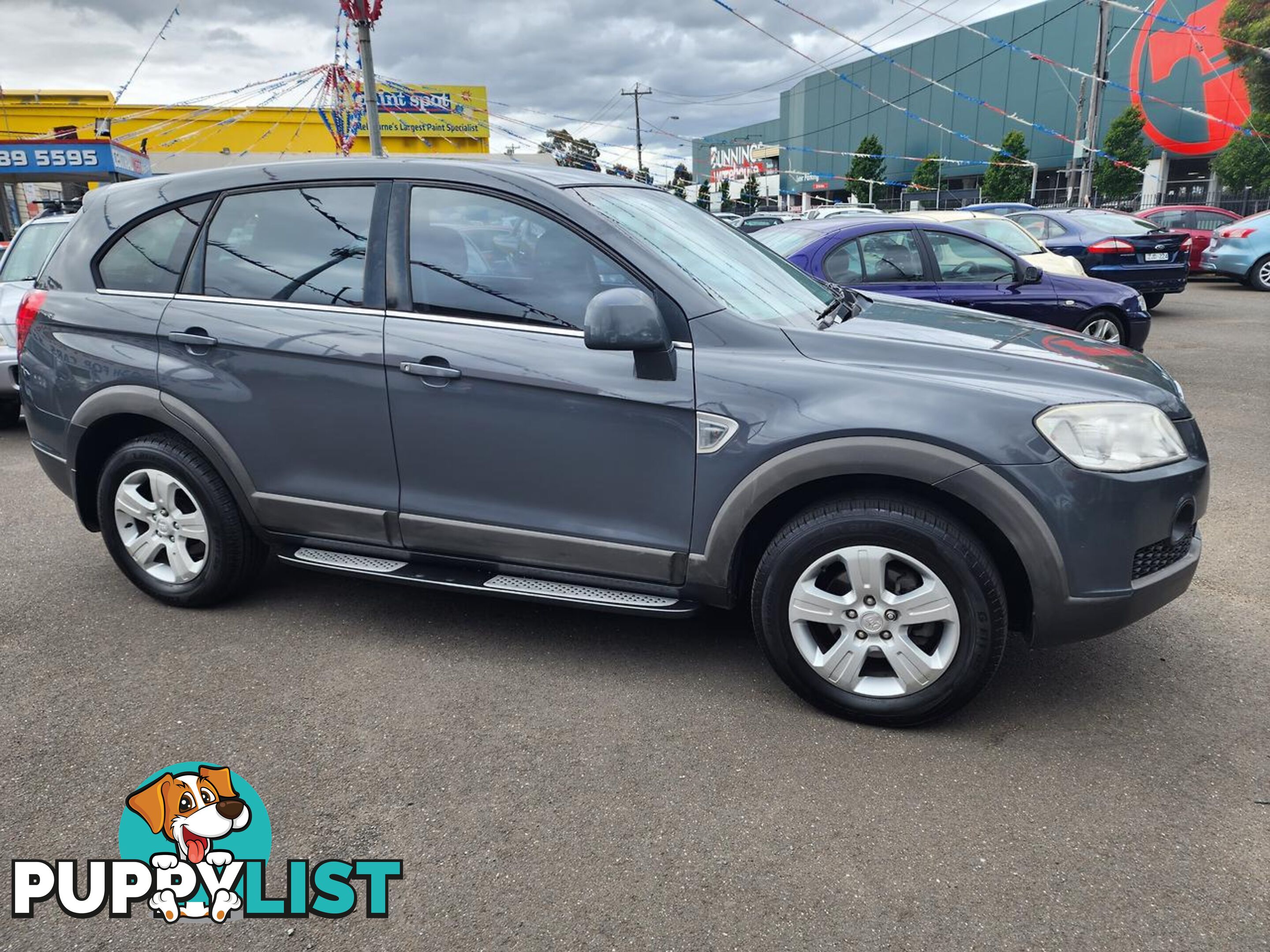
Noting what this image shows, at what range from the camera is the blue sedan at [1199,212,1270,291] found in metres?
15.2

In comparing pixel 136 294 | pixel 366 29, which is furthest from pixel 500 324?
pixel 366 29

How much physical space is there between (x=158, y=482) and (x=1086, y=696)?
356 cm

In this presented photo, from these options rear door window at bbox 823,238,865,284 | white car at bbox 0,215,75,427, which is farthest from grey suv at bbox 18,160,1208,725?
white car at bbox 0,215,75,427

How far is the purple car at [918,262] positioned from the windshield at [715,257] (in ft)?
10.1

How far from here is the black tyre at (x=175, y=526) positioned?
3752 mm

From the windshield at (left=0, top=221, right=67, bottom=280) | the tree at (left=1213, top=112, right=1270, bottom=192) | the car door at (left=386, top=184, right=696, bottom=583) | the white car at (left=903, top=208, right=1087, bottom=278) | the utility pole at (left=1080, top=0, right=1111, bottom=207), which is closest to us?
the car door at (left=386, top=184, right=696, bottom=583)

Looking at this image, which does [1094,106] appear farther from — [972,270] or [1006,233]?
[972,270]

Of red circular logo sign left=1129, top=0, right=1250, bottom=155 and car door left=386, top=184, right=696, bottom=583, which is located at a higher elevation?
red circular logo sign left=1129, top=0, right=1250, bottom=155

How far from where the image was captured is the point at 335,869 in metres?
2.41

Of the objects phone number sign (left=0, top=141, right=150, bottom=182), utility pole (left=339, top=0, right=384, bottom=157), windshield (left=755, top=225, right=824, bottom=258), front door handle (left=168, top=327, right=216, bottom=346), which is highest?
utility pole (left=339, top=0, right=384, bottom=157)

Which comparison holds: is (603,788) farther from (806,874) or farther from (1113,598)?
(1113,598)

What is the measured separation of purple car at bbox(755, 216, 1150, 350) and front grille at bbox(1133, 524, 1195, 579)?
13.8 ft

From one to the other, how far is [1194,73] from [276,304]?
1513 inches

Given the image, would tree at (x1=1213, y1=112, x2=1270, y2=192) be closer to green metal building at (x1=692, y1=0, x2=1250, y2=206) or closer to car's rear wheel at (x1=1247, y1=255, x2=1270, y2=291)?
green metal building at (x1=692, y1=0, x2=1250, y2=206)
